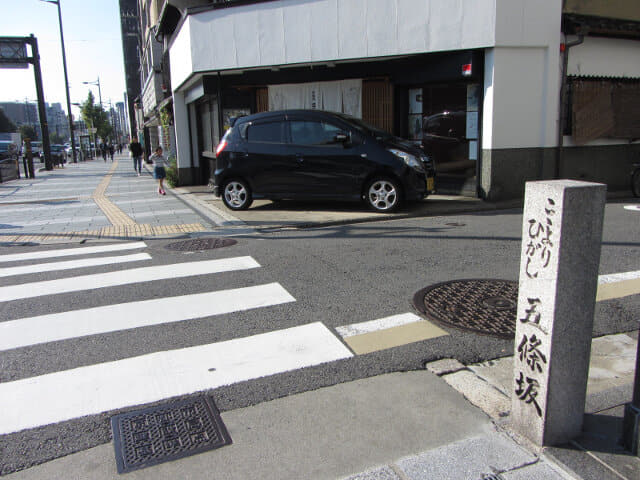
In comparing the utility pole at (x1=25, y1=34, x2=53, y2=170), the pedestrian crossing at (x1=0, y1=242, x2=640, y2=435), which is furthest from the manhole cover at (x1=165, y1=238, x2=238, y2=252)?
the utility pole at (x1=25, y1=34, x2=53, y2=170)

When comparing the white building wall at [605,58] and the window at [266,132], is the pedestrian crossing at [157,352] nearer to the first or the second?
the window at [266,132]

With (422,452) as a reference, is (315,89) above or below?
above

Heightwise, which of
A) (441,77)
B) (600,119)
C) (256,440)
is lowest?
(256,440)

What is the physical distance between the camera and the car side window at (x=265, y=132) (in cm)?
1028

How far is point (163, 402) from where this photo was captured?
3254 mm

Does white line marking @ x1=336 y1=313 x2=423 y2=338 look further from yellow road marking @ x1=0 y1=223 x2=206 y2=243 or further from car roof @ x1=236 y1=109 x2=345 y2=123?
car roof @ x1=236 y1=109 x2=345 y2=123

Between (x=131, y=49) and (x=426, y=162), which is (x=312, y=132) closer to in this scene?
(x=426, y=162)

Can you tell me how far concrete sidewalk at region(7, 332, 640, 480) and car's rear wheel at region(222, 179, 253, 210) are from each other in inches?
305

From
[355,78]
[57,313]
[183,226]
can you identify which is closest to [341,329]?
[57,313]

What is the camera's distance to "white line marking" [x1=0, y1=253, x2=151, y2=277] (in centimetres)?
665

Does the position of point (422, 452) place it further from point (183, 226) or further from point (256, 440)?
point (183, 226)

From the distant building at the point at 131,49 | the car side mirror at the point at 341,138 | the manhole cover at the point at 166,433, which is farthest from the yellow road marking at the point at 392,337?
the distant building at the point at 131,49

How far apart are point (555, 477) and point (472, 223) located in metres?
6.72

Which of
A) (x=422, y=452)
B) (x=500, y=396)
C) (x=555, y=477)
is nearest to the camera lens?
(x=555, y=477)
